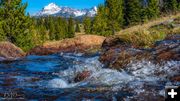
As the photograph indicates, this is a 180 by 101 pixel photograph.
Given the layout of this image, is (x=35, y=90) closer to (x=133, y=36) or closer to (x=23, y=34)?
(x=133, y=36)

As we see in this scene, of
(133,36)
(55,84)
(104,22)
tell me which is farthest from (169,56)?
(104,22)

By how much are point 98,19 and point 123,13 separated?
1359 cm

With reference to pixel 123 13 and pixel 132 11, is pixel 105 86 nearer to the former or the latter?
pixel 132 11

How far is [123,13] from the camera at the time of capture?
98.3m

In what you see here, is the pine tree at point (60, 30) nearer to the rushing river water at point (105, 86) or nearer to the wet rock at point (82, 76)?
the wet rock at point (82, 76)

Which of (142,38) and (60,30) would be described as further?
(60,30)

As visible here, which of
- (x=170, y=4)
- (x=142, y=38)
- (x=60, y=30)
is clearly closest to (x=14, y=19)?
(x=142, y=38)

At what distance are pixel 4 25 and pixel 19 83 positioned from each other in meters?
44.2

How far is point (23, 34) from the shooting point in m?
58.9

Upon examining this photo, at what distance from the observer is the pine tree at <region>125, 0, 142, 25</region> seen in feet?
318

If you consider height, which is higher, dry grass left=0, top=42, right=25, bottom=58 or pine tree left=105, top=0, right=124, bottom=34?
pine tree left=105, top=0, right=124, bottom=34

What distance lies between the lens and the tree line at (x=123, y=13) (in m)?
86.6

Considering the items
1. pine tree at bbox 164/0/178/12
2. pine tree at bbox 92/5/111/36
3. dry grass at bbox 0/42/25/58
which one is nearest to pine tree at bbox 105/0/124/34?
pine tree at bbox 92/5/111/36

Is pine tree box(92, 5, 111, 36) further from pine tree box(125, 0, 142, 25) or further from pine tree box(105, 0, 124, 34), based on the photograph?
pine tree box(125, 0, 142, 25)
